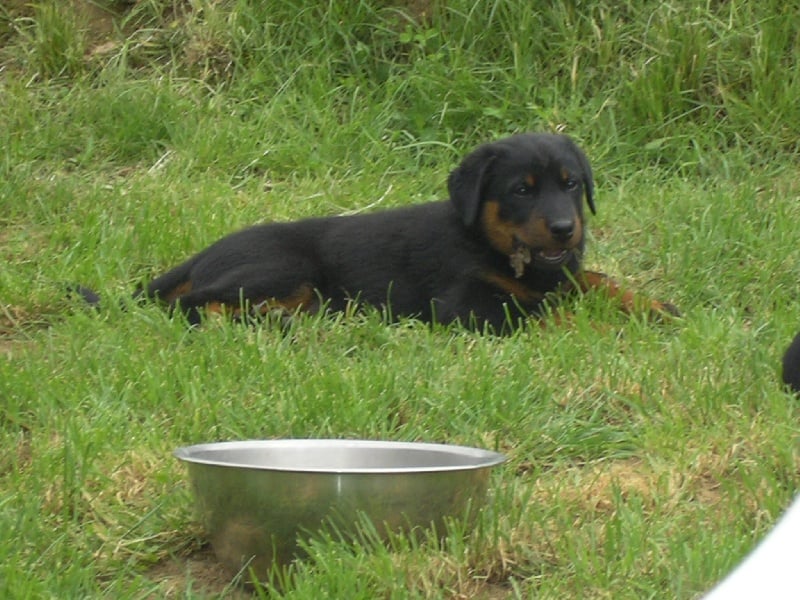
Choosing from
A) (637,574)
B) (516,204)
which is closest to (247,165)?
(516,204)

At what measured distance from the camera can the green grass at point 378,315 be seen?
2.93 meters

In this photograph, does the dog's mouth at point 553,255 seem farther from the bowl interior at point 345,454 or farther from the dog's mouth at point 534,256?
the bowl interior at point 345,454

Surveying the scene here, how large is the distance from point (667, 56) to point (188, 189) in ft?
8.43

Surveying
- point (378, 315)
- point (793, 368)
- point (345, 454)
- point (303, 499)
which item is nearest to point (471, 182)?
point (378, 315)

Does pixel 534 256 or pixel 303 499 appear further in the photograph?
pixel 534 256

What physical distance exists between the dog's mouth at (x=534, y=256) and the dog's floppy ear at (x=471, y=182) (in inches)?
8.2

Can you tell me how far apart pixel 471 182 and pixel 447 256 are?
30 cm

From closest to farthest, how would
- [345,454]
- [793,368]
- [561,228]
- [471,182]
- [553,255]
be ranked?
[345,454]
[793,368]
[561,228]
[553,255]
[471,182]

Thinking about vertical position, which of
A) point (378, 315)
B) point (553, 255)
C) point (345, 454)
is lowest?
point (378, 315)

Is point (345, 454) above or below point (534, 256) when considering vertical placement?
above

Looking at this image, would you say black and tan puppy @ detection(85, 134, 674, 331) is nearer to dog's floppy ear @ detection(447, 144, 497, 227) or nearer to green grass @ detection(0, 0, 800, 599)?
dog's floppy ear @ detection(447, 144, 497, 227)

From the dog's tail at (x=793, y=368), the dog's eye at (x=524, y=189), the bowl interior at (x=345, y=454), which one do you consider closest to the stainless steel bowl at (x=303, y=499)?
the bowl interior at (x=345, y=454)

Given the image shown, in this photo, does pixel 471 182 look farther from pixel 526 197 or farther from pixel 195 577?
pixel 195 577

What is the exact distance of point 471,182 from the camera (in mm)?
5207
